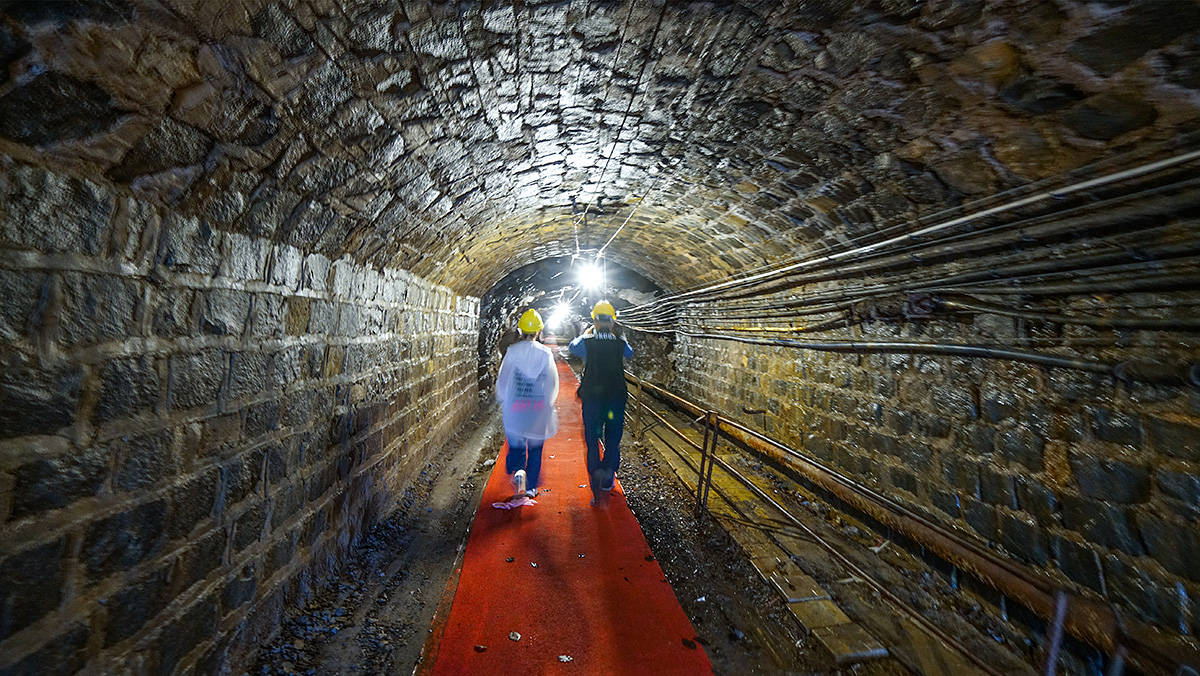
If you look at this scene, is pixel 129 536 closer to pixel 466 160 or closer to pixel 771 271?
pixel 466 160

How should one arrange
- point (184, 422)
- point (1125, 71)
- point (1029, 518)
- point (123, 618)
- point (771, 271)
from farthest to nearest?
point (771, 271) → point (1029, 518) → point (184, 422) → point (1125, 71) → point (123, 618)

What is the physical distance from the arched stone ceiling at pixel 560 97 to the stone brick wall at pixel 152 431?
248 mm

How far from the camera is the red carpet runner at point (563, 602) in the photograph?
273 centimetres

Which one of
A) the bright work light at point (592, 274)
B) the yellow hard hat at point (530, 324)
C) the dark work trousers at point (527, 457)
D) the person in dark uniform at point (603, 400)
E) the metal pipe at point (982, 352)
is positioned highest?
the bright work light at point (592, 274)

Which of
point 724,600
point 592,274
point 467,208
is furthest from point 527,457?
point 592,274

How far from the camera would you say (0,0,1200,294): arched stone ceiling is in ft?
5.03

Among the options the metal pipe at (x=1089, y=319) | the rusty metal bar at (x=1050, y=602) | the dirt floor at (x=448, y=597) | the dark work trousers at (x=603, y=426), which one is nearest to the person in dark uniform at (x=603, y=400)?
the dark work trousers at (x=603, y=426)

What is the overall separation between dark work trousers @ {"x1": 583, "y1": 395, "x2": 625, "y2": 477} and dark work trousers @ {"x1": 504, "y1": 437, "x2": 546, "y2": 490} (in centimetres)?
58

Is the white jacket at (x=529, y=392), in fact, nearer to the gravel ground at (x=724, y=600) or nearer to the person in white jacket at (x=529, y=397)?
the person in white jacket at (x=529, y=397)

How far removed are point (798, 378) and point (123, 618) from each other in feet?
19.4

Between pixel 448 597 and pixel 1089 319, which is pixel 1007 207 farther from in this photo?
pixel 448 597

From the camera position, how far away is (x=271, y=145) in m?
2.15

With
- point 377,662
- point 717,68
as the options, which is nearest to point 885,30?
point 717,68

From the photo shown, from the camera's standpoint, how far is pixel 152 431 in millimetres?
1925
